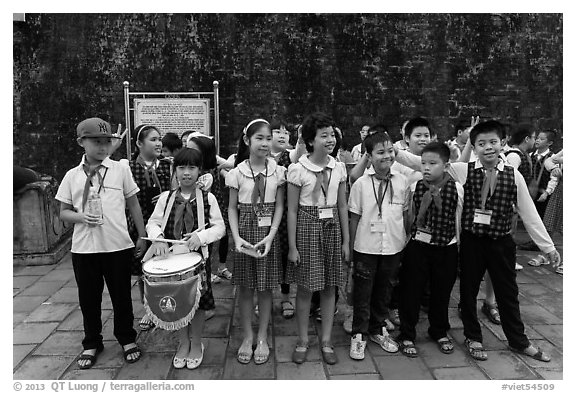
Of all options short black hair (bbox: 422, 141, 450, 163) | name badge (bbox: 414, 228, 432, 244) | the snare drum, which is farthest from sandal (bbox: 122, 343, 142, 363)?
short black hair (bbox: 422, 141, 450, 163)

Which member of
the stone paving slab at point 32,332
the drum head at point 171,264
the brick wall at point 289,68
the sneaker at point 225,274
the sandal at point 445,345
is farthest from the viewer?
the brick wall at point 289,68

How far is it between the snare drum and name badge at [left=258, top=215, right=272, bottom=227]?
53cm

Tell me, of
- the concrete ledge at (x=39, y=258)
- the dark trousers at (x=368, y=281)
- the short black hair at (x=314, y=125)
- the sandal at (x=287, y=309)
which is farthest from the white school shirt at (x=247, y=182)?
the concrete ledge at (x=39, y=258)

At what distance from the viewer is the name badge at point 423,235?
324 cm

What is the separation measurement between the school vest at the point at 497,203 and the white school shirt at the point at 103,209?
2.69m

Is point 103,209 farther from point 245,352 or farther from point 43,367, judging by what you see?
point 245,352

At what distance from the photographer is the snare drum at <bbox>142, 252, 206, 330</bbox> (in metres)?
2.73

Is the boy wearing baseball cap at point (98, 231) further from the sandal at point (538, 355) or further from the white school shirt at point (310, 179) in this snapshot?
the sandal at point (538, 355)

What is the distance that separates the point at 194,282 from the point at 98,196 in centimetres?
102

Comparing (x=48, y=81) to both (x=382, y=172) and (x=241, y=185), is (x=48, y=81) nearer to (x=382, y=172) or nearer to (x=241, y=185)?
(x=241, y=185)

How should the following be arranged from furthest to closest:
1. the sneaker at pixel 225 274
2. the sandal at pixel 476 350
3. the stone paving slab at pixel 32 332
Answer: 1. the sneaker at pixel 225 274
2. the stone paving slab at pixel 32 332
3. the sandal at pixel 476 350

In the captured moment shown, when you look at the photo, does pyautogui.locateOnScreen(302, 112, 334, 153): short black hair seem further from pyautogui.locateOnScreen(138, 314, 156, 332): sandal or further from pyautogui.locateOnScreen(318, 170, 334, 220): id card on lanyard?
→ pyautogui.locateOnScreen(138, 314, 156, 332): sandal

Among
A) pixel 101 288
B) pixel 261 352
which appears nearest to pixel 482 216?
pixel 261 352

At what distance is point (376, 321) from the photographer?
11.5 ft
